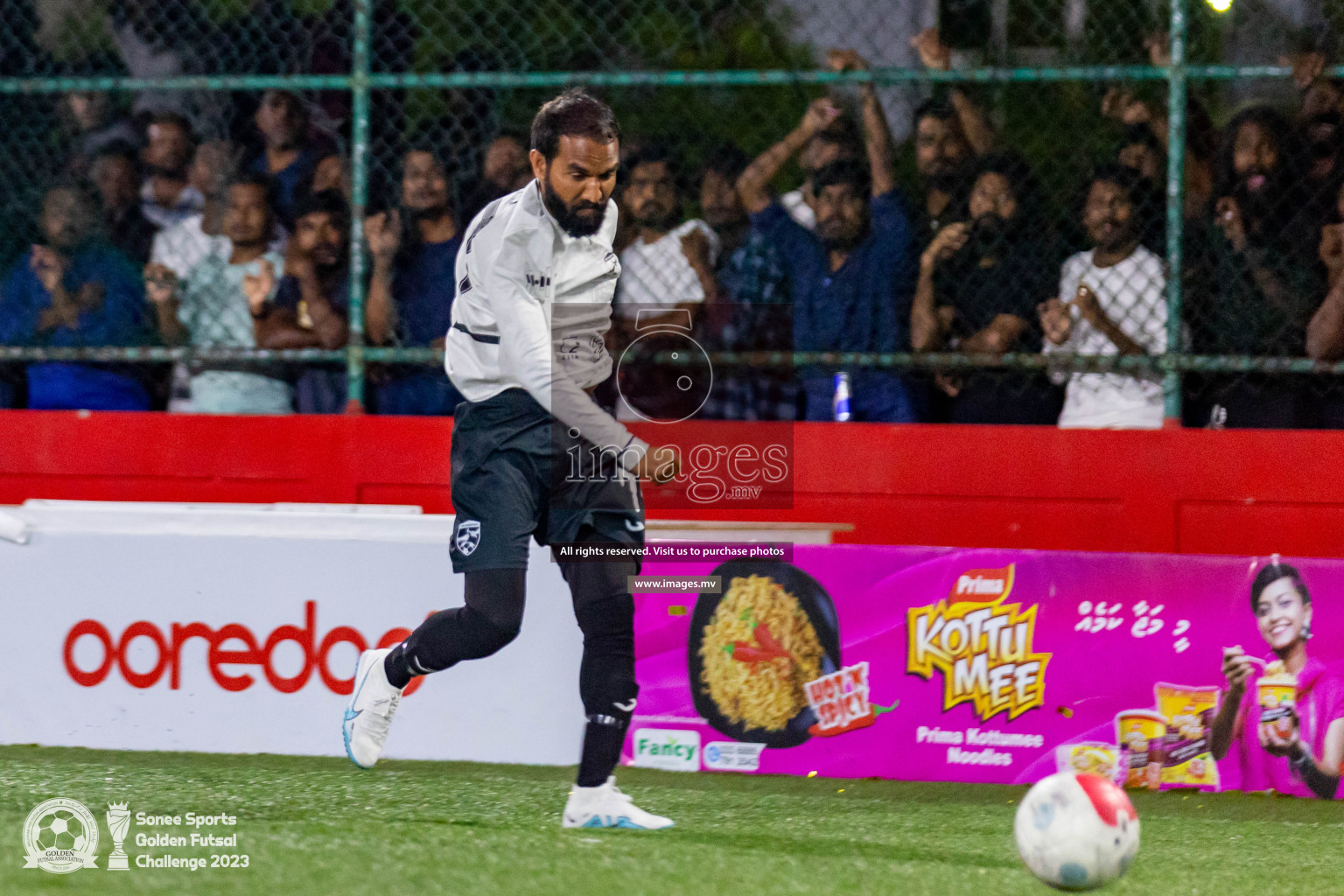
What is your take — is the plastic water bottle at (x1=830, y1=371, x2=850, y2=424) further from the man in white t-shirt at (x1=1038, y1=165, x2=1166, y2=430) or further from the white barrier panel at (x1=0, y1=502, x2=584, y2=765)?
the white barrier panel at (x1=0, y1=502, x2=584, y2=765)

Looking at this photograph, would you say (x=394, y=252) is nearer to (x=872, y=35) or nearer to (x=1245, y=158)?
(x=872, y=35)

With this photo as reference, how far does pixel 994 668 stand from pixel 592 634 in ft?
5.41

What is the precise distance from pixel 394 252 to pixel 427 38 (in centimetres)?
96

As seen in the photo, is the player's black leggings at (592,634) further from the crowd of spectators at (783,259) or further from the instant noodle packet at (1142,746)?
the instant noodle packet at (1142,746)

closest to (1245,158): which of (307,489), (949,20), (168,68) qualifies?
(949,20)

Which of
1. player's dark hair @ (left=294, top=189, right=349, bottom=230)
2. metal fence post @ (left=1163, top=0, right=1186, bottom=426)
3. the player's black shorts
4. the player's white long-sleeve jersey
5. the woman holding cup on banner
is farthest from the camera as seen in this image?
player's dark hair @ (left=294, top=189, right=349, bottom=230)

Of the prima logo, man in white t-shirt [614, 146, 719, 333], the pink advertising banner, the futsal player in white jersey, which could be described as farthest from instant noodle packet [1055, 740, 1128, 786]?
man in white t-shirt [614, 146, 719, 333]

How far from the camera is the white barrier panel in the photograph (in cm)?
580

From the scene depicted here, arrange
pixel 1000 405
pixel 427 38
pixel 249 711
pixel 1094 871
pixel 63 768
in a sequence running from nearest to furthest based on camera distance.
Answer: pixel 1094 871 → pixel 63 768 → pixel 249 711 → pixel 1000 405 → pixel 427 38

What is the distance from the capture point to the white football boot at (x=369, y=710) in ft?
16.3

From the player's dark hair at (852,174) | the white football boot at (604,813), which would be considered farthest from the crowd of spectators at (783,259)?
the white football boot at (604,813)

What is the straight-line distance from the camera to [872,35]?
6500mm

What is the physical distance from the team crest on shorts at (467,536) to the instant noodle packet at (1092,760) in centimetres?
225

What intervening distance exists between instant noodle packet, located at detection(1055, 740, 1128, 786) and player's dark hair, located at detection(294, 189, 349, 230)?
3.62 m
